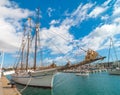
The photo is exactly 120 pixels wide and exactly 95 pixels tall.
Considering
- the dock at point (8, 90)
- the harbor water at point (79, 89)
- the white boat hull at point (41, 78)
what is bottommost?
the harbor water at point (79, 89)

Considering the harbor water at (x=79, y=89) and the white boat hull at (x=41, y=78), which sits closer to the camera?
the harbor water at (x=79, y=89)

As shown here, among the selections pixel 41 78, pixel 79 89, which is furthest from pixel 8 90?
pixel 79 89

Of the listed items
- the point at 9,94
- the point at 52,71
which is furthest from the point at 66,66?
the point at 9,94

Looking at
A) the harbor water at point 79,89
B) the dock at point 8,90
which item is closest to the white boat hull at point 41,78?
the harbor water at point 79,89

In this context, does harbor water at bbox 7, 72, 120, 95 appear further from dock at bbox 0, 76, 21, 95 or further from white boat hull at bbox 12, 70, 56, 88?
dock at bbox 0, 76, 21, 95

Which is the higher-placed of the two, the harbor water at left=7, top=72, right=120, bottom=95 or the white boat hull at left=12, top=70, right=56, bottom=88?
the white boat hull at left=12, top=70, right=56, bottom=88

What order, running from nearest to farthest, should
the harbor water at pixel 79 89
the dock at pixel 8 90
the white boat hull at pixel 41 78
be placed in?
the dock at pixel 8 90
the harbor water at pixel 79 89
the white boat hull at pixel 41 78

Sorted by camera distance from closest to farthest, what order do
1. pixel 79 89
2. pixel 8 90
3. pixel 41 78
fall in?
pixel 8 90
pixel 41 78
pixel 79 89

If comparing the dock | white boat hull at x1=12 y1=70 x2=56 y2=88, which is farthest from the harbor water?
the dock

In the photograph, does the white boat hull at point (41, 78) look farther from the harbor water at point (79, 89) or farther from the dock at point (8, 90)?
the dock at point (8, 90)

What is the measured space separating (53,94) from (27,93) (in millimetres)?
4267

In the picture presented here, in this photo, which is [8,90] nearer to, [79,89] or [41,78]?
[41,78]

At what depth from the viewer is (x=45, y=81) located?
3597 cm

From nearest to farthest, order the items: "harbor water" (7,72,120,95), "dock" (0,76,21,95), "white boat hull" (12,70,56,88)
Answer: "dock" (0,76,21,95)
"harbor water" (7,72,120,95)
"white boat hull" (12,70,56,88)
